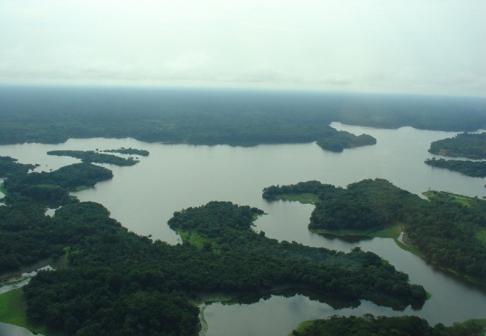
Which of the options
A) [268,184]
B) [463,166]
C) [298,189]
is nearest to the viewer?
[298,189]

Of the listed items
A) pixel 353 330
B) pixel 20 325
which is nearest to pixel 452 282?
pixel 353 330

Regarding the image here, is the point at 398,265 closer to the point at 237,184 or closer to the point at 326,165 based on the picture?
the point at 237,184

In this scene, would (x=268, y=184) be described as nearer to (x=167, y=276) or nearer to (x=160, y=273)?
(x=167, y=276)

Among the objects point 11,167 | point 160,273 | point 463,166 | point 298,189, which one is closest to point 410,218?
point 298,189

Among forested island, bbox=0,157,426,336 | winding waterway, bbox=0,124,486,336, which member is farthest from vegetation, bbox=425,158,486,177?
forested island, bbox=0,157,426,336

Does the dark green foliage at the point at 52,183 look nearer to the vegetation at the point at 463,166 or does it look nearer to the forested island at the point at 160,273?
the forested island at the point at 160,273

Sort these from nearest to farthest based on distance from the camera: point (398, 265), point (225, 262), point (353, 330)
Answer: point (353, 330) < point (225, 262) < point (398, 265)

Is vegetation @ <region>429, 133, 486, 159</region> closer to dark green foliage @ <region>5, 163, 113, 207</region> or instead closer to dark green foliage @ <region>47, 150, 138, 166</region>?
dark green foliage @ <region>47, 150, 138, 166</region>
